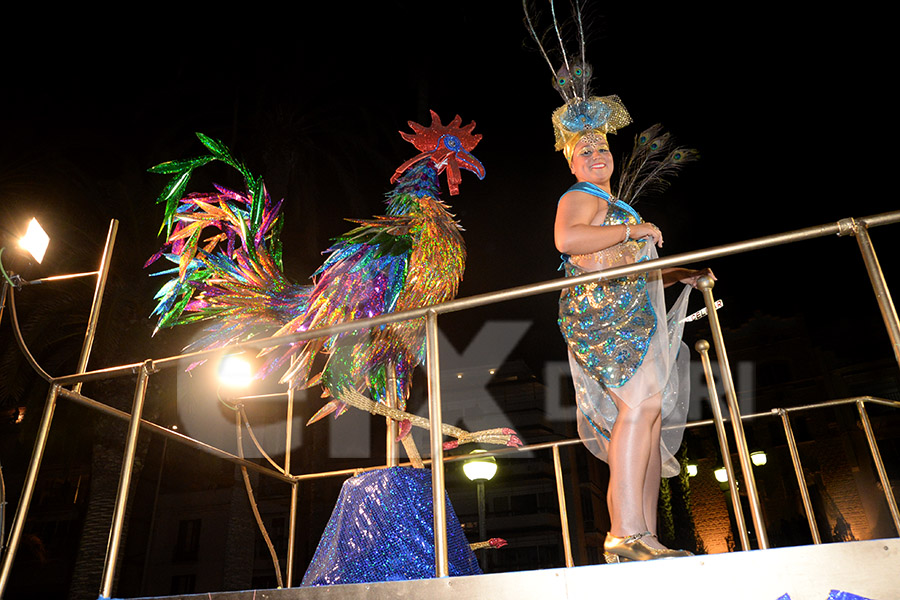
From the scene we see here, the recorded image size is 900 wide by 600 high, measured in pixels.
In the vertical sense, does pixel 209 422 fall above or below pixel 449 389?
below

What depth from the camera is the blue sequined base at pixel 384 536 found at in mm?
2660

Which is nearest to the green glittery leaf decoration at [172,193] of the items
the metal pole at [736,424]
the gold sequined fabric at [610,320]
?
the gold sequined fabric at [610,320]

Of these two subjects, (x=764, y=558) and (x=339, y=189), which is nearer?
(x=764, y=558)

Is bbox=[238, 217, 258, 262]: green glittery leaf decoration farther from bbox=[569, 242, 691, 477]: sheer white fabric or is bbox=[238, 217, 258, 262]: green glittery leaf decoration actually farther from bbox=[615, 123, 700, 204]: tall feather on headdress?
bbox=[615, 123, 700, 204]: tall feather on headdress

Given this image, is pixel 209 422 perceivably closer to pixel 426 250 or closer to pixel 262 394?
pixel 262 394

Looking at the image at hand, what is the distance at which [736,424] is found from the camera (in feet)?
6.25

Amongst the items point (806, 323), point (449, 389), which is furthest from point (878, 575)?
point (449, 389)

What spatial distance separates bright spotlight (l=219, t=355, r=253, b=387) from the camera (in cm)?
364

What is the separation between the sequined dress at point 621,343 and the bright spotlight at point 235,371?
2070 millimetres

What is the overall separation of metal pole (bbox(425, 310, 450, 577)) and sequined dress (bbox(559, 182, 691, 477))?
599mm

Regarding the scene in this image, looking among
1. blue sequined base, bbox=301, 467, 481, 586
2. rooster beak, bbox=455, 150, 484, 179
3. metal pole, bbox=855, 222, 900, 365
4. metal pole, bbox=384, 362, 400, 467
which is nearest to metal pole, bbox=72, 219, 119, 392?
blue sequined base, bbox=301, 467, 481, 586

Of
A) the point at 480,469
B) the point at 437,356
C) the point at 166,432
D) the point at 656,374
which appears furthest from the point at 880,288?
the point at 480,469

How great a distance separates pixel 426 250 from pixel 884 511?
20.6 meters

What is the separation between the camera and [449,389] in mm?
37344
